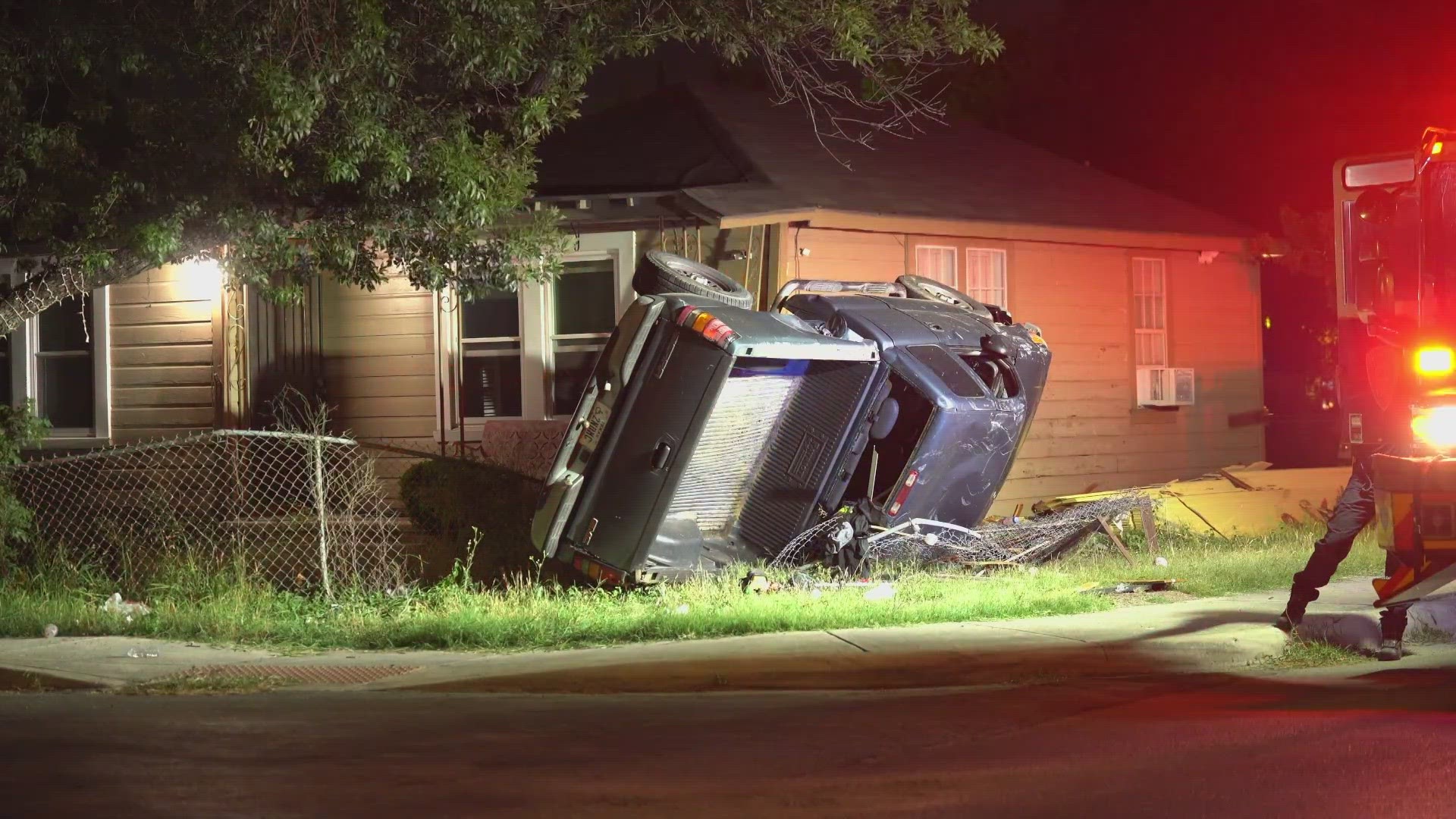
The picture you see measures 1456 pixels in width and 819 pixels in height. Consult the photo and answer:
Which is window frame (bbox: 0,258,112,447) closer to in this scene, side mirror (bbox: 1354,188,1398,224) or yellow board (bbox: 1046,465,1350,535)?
yellow board (bbox: 1046,465,1350,535)

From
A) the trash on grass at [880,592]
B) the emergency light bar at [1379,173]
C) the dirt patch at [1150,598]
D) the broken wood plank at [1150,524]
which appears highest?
the emergency light bar at [1379,173]

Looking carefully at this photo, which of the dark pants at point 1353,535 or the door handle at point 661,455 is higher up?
the door handle at point 661,455

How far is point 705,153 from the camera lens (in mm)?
16562

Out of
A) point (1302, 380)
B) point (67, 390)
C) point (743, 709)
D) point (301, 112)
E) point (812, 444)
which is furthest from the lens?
point (1302, 380)

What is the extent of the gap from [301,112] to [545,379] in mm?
5385

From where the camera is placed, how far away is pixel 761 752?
22.2ft

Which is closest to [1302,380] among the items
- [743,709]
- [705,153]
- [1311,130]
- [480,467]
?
[1311,130]

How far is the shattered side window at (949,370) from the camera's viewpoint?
453 inches

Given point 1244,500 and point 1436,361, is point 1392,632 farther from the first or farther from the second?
point 1244,500

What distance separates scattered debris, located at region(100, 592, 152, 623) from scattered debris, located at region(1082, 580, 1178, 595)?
6.44 meters

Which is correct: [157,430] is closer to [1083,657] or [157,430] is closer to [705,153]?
[705,153]

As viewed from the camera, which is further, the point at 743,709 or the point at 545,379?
the point at 545,379

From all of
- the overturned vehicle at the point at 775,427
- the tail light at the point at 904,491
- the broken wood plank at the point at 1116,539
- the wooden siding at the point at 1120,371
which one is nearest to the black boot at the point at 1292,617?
the overturned vehicle at the point at 775,427

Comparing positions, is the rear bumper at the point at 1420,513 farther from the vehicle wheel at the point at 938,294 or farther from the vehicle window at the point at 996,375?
Answer: the vehicle wheel at the point at 938,294
